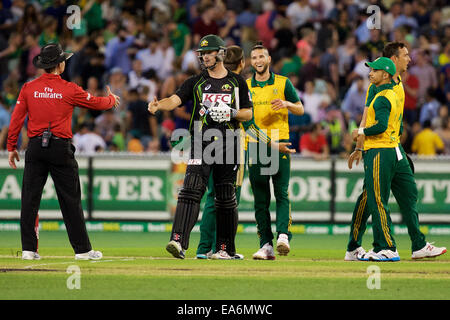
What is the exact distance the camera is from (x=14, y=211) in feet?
56.0

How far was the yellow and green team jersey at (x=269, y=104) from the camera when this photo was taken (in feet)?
36.4

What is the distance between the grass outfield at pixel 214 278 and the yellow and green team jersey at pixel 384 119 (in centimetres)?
143

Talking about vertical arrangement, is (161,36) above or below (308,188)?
above

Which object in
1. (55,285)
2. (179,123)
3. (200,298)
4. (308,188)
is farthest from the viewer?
(179,123)

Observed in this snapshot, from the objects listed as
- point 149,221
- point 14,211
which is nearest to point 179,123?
point 149,221

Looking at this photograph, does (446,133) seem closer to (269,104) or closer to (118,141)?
(118,141)

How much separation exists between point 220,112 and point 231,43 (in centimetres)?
1069

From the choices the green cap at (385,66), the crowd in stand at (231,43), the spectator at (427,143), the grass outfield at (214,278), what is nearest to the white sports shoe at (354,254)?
the grass outfield at (214,278)

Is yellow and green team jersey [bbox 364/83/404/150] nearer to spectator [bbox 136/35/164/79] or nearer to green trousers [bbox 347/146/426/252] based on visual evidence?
green trousers [bbox 347/146/426/252]

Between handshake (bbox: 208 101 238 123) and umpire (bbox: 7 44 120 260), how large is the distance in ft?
3.96

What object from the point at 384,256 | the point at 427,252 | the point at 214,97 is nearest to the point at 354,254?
the point at 384,256

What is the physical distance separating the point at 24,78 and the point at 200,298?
1416 centimetres

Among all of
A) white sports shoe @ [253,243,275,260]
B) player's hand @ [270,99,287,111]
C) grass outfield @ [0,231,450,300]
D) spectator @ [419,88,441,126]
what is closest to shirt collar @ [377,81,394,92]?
player's hand @ [270,99,287,111]
